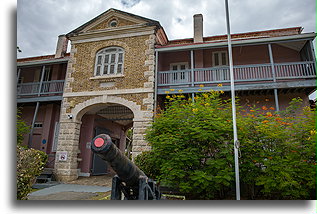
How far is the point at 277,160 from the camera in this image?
161 inches

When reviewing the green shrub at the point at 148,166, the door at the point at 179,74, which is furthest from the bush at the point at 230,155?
the door at the point at 179,74

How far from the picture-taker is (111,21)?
9070 millimetres

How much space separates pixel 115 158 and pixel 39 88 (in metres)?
8.52

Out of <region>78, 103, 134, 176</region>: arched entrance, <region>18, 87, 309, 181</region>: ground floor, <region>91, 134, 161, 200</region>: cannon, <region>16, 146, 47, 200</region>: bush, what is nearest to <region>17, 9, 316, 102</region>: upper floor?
<region>18, 87, 309, 181</region>: ground floor

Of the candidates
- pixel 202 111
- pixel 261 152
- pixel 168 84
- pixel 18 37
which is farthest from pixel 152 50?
pixel 261 152

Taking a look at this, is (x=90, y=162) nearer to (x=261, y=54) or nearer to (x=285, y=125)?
(x=285, y=125)

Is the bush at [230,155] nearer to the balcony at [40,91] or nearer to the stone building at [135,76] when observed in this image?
the stone building at [135,76]

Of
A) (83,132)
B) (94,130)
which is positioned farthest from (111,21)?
(83,132)

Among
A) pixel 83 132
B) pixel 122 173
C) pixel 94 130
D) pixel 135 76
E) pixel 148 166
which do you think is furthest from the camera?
pixel 94 130

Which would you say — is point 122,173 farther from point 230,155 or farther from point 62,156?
point 62,156

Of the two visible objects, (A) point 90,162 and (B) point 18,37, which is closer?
(B) point 18,37

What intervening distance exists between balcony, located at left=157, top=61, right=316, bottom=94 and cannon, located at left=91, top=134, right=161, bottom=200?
5132mm

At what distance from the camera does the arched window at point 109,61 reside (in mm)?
8375

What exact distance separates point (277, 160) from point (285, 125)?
983mm
